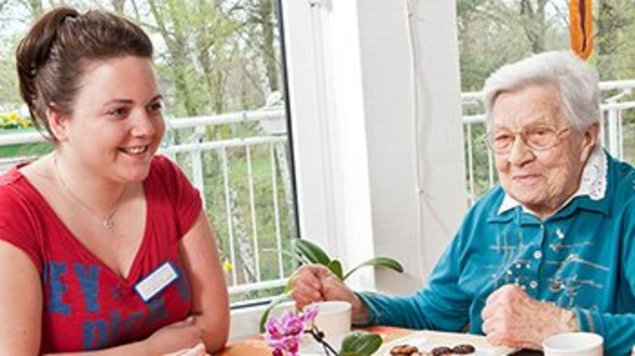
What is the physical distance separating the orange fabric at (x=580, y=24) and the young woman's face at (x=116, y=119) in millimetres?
1929

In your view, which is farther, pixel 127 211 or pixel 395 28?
pixel 395 28

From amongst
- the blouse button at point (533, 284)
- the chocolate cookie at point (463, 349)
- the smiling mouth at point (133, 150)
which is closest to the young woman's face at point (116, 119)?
the smiling mouth at point (133, 150)

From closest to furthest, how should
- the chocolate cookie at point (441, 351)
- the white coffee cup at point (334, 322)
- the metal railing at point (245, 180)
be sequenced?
the chocolate cookie at point (441, 351), the white coffee cup at point (334, 322), the metal railing at point (245, 180)

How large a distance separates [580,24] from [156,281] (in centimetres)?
204

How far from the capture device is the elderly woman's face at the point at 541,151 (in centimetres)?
191

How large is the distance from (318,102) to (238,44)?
31 centimetres

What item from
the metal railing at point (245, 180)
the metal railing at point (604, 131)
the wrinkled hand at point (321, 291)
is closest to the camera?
the wrinkled hand at point (321, 291)

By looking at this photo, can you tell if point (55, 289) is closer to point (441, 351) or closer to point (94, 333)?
point (94, 333)

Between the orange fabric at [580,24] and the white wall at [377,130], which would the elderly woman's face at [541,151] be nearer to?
the white wall at [377,130]

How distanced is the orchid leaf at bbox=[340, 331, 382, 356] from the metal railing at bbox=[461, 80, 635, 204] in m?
1.84

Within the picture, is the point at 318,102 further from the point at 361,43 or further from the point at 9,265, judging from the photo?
the point at 9,265

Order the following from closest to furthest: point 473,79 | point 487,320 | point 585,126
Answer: point 487,320, point 585,126, point 473,79

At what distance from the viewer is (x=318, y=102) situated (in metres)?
2.99

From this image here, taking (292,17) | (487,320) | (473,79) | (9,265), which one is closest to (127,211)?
(9,265)
